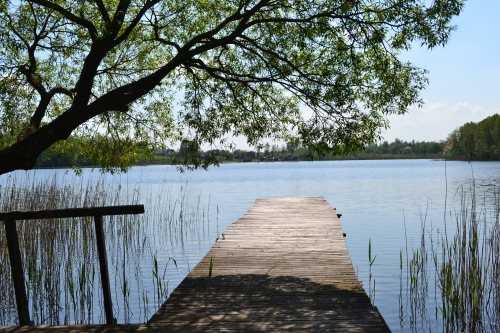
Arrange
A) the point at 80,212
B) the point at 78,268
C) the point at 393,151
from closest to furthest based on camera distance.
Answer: the point at 80,212 → the point at 78,268 → the point at 393,151

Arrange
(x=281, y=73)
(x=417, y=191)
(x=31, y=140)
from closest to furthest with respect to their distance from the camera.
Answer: (x=31, y=140) < (x=281, y=73) < (x=417, y=191)

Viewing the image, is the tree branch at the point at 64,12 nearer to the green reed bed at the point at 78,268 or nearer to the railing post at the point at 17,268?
the railing post at the point at 17,268

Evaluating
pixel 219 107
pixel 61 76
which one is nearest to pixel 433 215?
pixel 219 107

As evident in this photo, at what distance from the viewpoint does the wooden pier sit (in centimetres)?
406

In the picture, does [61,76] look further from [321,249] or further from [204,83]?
[321,249]

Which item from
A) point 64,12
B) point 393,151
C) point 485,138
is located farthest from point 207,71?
point 393,151

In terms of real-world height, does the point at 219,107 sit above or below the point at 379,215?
above

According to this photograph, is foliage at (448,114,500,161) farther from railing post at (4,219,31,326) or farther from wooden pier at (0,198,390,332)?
railing post at (4,219,31,326)

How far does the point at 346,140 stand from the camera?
6.69m

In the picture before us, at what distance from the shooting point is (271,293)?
16.2ft

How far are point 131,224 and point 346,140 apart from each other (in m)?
7.35

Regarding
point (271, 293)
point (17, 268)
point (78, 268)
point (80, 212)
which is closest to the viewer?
point (80, 212)

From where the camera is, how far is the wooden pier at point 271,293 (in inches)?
160

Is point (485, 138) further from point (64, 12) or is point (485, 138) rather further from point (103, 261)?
point (103, 261)
